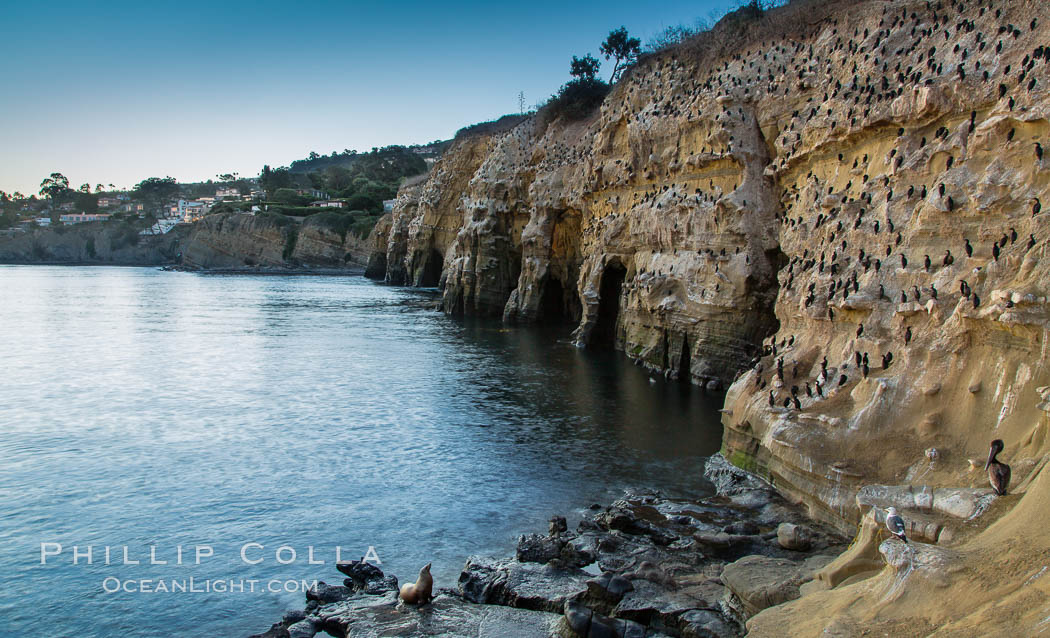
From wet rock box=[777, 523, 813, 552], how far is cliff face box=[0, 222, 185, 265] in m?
144

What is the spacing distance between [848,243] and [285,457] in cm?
1628

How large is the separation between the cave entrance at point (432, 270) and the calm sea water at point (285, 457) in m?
39.0

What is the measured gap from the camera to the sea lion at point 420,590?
11.3 meters

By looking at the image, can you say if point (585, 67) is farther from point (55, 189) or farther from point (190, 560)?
point (55, 189)

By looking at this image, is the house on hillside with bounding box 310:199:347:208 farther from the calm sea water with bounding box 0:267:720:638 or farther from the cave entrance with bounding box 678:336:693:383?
the cave entrance with bounding box 678:336:693:383

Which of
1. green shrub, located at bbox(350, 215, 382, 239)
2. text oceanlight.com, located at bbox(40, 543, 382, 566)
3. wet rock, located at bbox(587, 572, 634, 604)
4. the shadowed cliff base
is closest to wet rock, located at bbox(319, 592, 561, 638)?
wet rock, located at bbox(587, 572, 634, 604)

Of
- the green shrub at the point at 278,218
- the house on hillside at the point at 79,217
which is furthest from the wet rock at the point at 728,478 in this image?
the house on hillside at the point at 79,217

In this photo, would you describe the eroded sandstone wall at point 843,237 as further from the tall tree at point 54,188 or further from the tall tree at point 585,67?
the tall tree at point 54,188

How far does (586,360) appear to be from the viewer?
34.5 meters

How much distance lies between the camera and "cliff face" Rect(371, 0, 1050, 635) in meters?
12.0

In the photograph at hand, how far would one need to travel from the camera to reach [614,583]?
432 inches

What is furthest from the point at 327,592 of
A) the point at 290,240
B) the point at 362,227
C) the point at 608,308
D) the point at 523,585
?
the point at 290,240

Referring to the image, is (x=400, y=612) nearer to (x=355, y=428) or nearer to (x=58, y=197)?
(x=355, y=428)

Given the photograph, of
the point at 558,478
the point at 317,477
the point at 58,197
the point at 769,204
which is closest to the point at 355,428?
the point at 317,477
